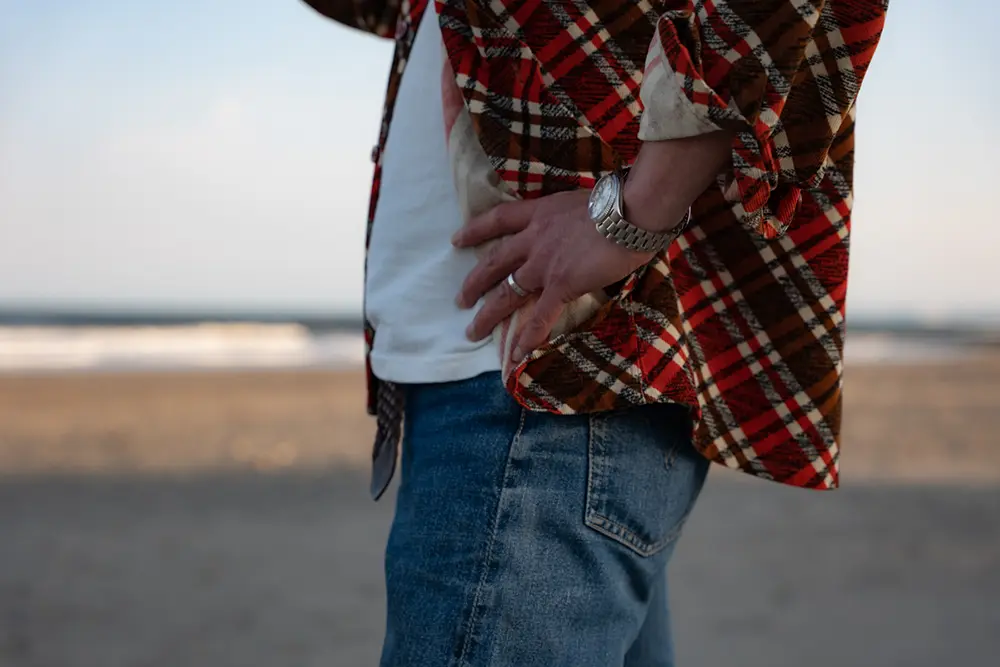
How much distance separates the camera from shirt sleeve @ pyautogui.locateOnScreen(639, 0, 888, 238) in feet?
2.02

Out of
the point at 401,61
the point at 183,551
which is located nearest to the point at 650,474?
the point at 401,61

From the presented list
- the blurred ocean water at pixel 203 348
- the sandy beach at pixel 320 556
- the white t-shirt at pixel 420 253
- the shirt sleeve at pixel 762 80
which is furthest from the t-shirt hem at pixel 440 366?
the blurred ocean water at pixel 203 348

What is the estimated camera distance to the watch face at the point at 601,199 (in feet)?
2.27

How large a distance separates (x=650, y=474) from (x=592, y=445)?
7cm

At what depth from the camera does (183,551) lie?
3293 millimetres

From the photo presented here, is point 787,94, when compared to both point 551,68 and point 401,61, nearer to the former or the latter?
point 551,68

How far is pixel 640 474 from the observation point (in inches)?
30.1

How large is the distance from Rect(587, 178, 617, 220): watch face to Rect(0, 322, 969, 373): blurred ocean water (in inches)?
431

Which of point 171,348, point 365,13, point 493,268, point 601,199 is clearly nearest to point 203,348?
point 171,348

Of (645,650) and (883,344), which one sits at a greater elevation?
(645,650)

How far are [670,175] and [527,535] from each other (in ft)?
1.04

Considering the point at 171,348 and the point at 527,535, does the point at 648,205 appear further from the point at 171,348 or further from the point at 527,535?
the point at 171,348

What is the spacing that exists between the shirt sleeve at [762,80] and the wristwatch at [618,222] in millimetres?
52

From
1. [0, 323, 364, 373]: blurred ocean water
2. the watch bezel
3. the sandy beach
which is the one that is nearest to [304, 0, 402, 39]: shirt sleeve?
the watch bezel
